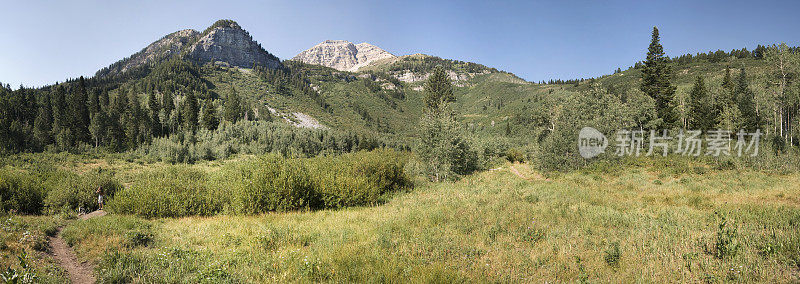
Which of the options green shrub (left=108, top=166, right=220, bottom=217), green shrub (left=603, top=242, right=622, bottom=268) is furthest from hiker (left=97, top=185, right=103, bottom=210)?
green shrub (left=603, top=242, right=622, bottom=268)

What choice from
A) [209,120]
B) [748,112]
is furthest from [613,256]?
[209,120]

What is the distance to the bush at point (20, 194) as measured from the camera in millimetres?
16844

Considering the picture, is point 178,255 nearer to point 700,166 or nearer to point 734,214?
point 734,214

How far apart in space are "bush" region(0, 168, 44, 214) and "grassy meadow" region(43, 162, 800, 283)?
11380mm

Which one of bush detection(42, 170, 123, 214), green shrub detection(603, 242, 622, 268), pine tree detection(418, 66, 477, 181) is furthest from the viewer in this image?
pine tree detection(418, 66, 477, 181)

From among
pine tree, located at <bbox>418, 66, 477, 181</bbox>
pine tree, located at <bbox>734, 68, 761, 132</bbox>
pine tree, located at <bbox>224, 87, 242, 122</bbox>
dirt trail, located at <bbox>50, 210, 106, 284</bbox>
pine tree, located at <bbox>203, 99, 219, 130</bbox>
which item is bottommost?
dirt trail, located at <bbox>50, 210, 106, 284</bbox>

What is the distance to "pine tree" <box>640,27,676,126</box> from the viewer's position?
4375 centimetres

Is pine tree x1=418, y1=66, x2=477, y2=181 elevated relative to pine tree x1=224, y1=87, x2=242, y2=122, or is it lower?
lower

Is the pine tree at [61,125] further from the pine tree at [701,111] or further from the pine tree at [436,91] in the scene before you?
the pine tree at [701,111]

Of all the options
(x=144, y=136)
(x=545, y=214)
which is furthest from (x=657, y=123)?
(x=144, y=136)

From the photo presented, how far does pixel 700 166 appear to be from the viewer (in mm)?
23969

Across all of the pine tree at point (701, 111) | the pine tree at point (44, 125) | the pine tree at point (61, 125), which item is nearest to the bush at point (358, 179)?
the pine tree at point (701, 111)

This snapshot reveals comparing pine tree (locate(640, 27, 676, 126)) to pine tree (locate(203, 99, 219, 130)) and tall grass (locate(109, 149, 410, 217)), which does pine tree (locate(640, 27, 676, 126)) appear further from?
pine tree (locate(203, 99, 219, 130))

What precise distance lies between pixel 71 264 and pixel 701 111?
8699 cm
